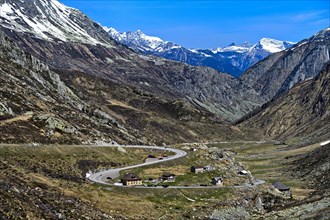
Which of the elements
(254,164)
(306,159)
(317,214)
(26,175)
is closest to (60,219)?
(26,175)

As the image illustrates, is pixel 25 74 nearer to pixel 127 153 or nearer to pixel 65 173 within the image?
pixel 127 153

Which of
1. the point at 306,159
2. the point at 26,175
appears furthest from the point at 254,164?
the point at 26,175

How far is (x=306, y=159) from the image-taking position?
6668 inches

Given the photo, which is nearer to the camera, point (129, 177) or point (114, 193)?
point (114, 193)

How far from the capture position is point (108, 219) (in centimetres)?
7369

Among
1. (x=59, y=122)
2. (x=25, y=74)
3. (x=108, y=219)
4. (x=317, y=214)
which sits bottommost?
(x=108, y=219)

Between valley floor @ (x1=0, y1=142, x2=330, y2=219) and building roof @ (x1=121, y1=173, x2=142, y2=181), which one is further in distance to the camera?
building roof @ (x1=121, y1=173, x2=142, y2=181)

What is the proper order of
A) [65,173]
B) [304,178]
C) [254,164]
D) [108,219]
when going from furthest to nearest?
[254,164] → [304,178] → [65,173] → [108,219]

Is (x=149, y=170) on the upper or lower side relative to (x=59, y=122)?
lower

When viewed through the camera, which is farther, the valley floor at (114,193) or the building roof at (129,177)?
the building roof at (129,177)

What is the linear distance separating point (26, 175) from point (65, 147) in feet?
100

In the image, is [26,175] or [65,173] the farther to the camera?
[65,173]

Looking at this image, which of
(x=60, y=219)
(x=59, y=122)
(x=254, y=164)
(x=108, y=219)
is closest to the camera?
(x=60, y=219)

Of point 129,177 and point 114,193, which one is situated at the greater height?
point 129,177
